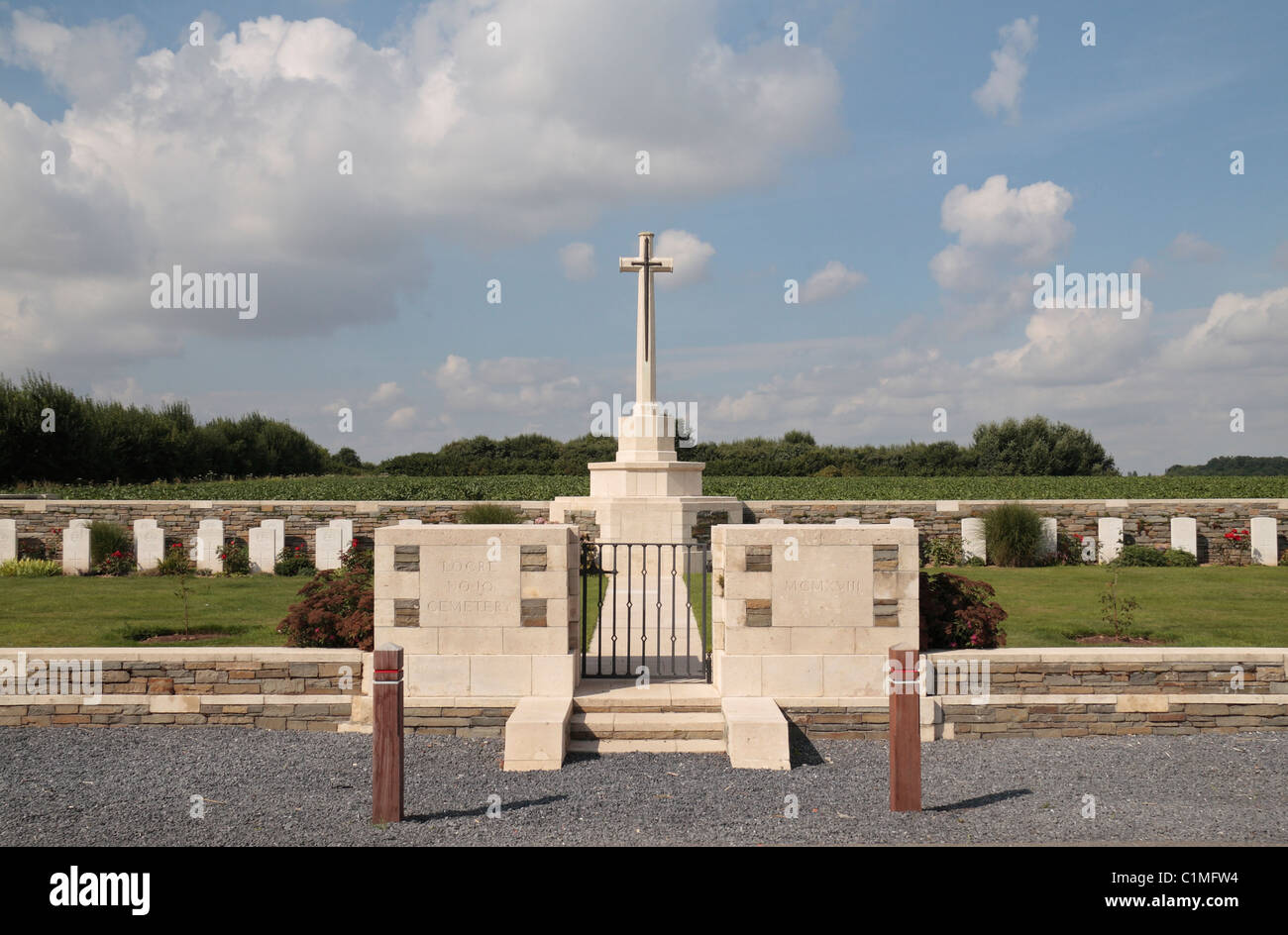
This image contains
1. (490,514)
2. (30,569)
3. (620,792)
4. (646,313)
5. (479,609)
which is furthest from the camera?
(490,514)

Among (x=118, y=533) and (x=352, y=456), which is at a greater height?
(x=352, y=456)

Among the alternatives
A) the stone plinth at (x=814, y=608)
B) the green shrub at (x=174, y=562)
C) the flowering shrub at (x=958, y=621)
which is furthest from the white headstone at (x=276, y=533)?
the flowering shrub at (x=958, y=621)

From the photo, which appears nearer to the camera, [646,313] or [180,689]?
[180,689]

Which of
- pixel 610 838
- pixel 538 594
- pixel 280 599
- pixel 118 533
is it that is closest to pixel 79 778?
pixel 538 594

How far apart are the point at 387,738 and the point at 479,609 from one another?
1.70m

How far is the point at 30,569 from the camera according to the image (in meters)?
15.0

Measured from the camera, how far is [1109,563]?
16031mm

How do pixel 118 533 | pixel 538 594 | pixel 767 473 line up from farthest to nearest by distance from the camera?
pixel 767 473 < pixel 118 533 < pixel 538 594

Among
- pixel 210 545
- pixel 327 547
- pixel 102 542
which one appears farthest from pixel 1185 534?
pixel 102 542

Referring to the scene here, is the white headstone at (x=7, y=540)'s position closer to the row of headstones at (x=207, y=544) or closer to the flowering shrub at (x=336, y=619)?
the row of headstones at (x=207, y=544)

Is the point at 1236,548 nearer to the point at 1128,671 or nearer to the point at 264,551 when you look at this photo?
the point at 1128,671

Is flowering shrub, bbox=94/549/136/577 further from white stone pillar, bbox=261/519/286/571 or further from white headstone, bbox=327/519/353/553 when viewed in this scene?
white headstone, bbox=327/519/353/553
